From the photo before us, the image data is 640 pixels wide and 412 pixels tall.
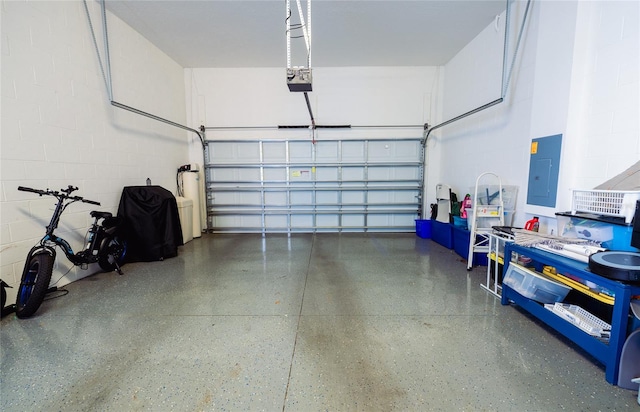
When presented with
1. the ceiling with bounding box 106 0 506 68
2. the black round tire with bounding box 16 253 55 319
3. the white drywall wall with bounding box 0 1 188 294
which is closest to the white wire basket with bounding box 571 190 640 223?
the ceiling with bounding box 106 0 506 68

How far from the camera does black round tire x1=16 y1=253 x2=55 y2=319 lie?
2.07 metres

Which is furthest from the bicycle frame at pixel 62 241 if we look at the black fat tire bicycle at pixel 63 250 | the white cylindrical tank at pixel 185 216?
the white cylindrical tank at pixel 185 216

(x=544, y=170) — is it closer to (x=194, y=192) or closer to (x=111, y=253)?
(x=111, y=253)

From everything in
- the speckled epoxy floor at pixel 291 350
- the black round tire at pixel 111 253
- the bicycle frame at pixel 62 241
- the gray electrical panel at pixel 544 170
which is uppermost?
the gray electrical panel at pixel 544 170

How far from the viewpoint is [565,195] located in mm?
2264

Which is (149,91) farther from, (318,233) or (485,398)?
(485,398)

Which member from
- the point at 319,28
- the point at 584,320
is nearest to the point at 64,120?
the point at 319,28

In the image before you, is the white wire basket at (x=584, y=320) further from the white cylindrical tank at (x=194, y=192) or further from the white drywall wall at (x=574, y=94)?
the white cylindrical tank at (x=194, y=192)

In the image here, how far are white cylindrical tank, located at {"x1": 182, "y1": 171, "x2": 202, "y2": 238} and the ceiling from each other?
7.14 ft

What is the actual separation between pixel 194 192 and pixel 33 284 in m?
2.86

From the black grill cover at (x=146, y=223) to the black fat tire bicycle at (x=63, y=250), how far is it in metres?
0.17

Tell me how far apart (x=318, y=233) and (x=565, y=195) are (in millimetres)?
3879

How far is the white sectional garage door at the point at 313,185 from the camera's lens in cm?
521

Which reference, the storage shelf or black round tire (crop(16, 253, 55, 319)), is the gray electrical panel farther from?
black round tire (crop(16, 253, 55, 319))
